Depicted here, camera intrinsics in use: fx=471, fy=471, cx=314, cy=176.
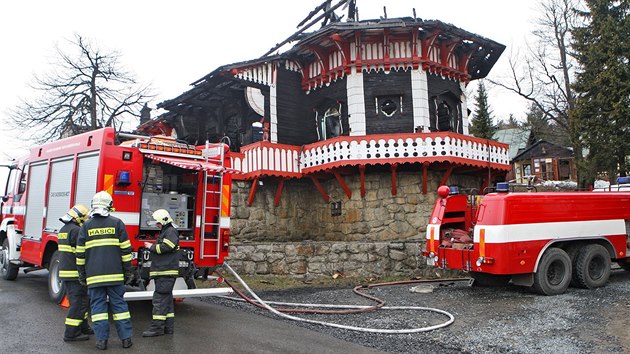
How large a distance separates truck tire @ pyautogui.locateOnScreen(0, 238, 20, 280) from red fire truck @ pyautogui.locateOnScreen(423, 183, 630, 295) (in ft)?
29.4

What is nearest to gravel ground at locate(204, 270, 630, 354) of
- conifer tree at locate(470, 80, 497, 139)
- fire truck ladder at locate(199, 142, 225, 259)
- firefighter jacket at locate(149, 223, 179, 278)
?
fire truck ladder at locate(199, 142, 225, 259)

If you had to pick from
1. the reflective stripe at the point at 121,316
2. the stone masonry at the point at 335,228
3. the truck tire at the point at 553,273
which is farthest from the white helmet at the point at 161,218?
the truck tire at the point at 553,273

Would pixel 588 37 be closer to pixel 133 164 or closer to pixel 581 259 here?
pixel 581 259

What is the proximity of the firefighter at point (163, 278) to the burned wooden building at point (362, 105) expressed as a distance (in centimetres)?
908

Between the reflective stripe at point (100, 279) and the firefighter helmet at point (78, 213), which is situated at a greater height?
the firefighter helmet at point (78, 213)

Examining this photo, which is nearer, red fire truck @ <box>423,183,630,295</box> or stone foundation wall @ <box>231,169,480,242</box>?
red fire truck @ <box>423,183,630,295</box>

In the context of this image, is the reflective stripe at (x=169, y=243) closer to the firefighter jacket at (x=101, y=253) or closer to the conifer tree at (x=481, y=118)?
the firefighter jacket at (x=101, y=253)

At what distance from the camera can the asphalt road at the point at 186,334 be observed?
5402mm

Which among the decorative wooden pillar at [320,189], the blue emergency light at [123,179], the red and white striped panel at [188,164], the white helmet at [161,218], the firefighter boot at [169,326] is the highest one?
the decorative wooden pillar at [320,189]

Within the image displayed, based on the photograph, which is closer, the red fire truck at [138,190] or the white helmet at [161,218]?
the white helmet at [161,218]

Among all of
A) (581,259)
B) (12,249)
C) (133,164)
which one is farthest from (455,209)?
(12,249)

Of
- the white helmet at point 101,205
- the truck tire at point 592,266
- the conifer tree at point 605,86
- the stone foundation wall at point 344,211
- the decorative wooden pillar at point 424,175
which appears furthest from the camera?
the conifer tree at point 605,86

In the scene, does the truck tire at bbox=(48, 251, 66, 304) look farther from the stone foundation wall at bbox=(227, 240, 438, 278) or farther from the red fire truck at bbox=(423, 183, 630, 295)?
the red fire truck at bbox=(423, 183, 630, 295)

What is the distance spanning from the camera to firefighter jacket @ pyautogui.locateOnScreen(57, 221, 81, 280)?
225 inches
